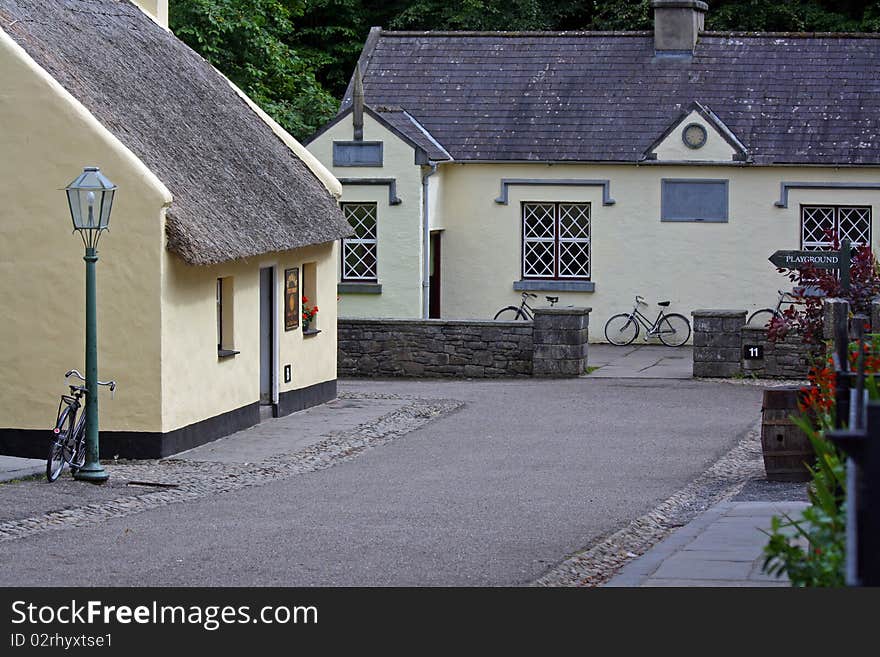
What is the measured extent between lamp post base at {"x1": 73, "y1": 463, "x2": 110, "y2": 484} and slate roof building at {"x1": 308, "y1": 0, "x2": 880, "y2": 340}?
1506cm

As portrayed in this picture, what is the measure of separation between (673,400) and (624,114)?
9.79 meters

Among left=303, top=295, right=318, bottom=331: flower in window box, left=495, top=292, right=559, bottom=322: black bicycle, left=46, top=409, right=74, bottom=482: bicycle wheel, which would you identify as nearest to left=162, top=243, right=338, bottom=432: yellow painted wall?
left=303, top=295, right=318, bottom=331: flower in window box

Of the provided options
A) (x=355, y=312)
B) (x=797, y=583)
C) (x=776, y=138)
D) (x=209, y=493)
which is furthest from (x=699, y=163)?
(x=797, y=583)

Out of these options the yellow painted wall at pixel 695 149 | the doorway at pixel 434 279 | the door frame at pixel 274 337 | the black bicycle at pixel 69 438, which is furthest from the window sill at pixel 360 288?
the black bicycle at pixel 69 438

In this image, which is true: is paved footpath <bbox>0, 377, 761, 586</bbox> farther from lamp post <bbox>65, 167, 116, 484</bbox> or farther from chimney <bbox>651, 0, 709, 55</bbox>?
chimney <bbox>651, 0, 709, 55</bbox>

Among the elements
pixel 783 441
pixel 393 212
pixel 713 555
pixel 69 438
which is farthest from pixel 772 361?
Result: pixel 713 555

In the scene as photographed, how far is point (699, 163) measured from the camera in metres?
29.7

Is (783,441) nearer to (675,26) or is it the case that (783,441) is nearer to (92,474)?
(92,474)

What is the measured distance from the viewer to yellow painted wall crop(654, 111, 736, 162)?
29.5 metres

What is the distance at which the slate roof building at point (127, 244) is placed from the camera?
16547 mm

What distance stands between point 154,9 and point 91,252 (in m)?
8.67

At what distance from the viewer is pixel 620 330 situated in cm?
3022

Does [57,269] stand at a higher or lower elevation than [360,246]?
lower

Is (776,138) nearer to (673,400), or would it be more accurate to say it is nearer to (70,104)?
(673,400)
